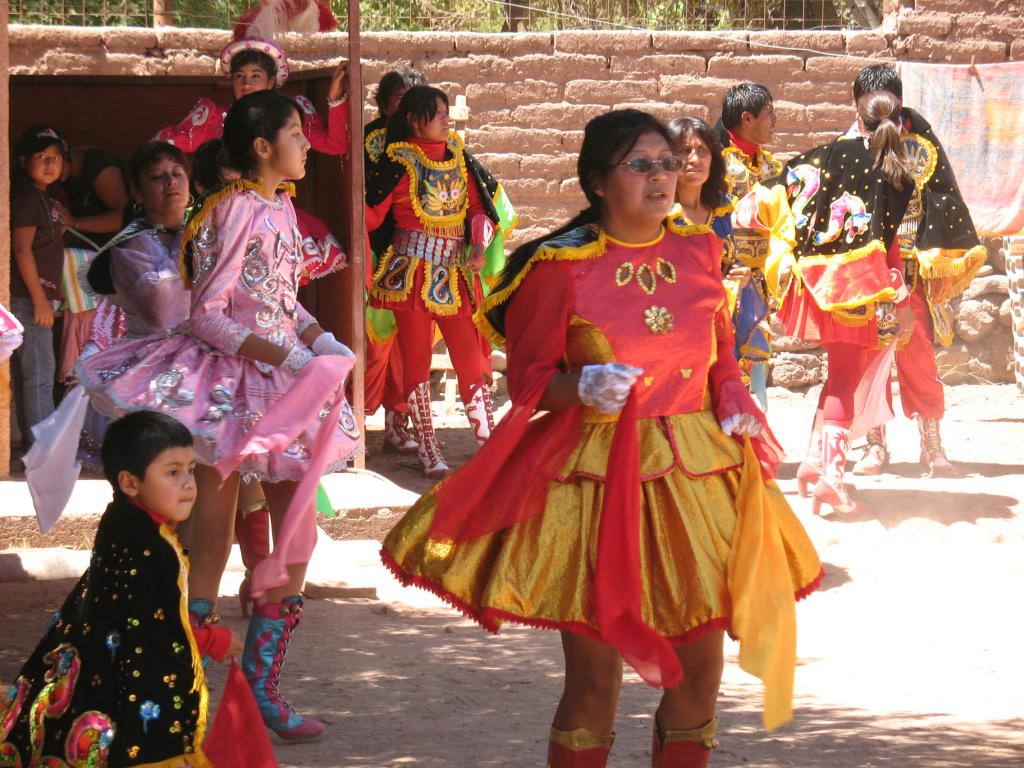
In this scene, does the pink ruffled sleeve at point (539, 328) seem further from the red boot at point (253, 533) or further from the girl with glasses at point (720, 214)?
the red boot at point (253, 533)

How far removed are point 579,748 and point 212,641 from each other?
918mm

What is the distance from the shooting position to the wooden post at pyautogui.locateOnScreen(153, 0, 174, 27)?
10.9 meters

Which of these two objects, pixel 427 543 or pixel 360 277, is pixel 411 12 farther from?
pixel 427 543

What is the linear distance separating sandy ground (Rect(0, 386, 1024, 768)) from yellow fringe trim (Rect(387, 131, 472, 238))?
4.80ft

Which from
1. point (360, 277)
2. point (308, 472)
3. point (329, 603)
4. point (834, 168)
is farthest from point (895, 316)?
point (308, 472)

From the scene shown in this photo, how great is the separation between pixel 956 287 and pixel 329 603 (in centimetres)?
480

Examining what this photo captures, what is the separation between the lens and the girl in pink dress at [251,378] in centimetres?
436

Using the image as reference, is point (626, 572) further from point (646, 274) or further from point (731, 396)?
point (646, 274)

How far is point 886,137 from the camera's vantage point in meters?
7.90

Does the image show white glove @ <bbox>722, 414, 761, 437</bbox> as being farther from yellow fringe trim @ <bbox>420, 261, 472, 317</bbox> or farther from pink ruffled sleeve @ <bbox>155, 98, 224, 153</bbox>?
pink ruffled sleeve @ <bbox>155, 98, 224, 153</bbox>

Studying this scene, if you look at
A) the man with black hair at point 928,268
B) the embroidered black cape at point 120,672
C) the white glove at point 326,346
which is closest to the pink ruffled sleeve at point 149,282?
the white glove at point 326,346

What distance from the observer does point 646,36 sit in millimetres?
11219

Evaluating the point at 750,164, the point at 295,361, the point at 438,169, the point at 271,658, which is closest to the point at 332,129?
the point at 438,169

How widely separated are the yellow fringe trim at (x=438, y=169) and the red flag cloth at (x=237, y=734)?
5.03m
